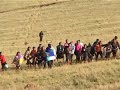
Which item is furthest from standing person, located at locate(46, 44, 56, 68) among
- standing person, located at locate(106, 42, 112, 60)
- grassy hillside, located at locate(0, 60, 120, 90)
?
standing person, located at locate(106, 42, 112, 60)

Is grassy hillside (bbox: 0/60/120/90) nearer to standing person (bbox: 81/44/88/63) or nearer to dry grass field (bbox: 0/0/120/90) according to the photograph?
dry grass field (bbox: 0/0/120/90)

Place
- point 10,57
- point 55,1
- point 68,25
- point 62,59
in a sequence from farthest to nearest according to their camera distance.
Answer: point 55,1 → point 68,25 → point 10,57 → point 62,59

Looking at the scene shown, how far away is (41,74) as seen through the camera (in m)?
24.5

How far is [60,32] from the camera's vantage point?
180 ft

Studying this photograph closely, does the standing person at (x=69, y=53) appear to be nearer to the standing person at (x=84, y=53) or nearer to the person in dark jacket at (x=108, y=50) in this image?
the standing person at (x=84, y=53)

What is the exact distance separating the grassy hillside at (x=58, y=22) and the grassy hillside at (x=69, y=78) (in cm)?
1555

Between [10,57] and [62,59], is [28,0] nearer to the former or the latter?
[10,57]

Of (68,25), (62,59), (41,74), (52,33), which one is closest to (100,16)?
(68,25)

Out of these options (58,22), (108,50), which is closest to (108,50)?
(108,50)

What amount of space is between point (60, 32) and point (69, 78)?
31964mm

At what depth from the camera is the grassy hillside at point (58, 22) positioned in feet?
161

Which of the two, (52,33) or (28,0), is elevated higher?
(28,0)

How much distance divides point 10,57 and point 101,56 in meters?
11.9

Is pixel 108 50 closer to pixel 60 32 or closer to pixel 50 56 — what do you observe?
pixel 50 56
